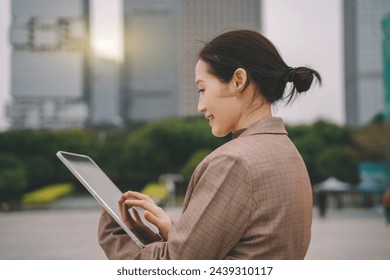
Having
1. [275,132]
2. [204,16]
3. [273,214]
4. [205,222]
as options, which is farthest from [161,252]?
[204,16]

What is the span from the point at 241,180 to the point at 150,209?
10.8 inches

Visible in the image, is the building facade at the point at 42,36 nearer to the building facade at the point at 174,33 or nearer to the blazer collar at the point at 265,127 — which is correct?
the building facade at the point at 174,33

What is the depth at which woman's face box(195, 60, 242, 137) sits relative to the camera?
118cm

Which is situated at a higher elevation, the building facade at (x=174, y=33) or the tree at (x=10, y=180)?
the building facade at (x=174, y=33)

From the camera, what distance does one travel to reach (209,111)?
3.98ft

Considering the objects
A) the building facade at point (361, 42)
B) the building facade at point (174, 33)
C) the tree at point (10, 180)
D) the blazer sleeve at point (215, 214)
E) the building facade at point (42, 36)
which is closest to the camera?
the blazer sleeve at point (215, 214)

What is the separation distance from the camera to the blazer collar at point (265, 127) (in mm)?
1146

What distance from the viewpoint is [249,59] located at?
1.14 meters

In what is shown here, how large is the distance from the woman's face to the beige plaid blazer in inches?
3.0

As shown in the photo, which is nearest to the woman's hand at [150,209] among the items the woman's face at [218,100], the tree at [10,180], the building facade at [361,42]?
the woman's face at [218,100]

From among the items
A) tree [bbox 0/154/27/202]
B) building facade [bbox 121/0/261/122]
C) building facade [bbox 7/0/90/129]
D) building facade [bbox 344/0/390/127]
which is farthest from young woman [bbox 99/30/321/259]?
tree [bbox 0/154/27/202]

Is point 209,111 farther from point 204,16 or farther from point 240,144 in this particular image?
point 204,16

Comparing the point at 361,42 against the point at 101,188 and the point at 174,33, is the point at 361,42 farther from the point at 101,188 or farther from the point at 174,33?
the point at 174,33
